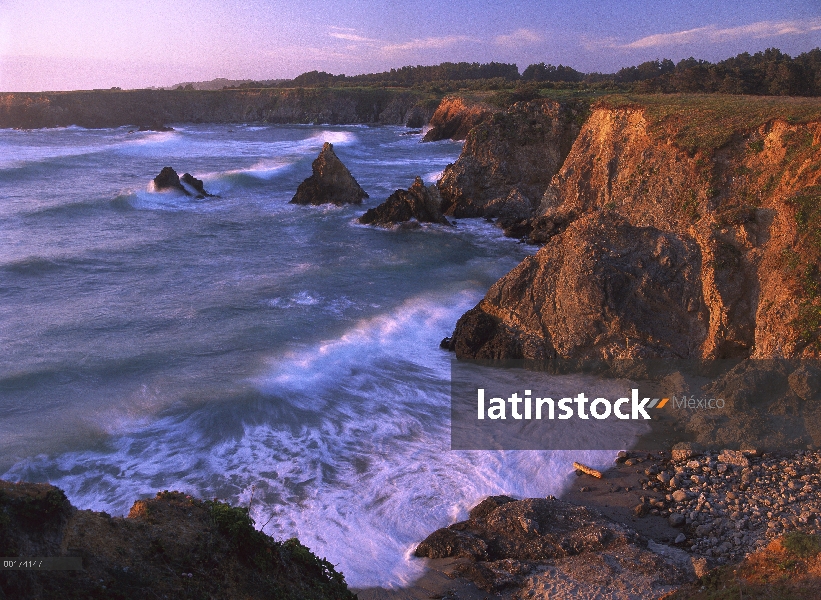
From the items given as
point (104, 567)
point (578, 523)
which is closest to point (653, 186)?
point (578, 523)

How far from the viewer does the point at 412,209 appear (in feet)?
88.2

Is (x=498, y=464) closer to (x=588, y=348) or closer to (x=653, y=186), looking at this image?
(x=588, y=348)

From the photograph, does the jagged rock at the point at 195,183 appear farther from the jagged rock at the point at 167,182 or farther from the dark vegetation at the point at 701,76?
the dark vegetation at the point at 701,76

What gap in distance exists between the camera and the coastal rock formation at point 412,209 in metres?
26.8

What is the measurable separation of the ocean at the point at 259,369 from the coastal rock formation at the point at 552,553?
61 cm

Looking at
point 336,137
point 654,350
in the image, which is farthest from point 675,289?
point 336,137

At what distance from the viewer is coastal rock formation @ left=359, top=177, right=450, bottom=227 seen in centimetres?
2683

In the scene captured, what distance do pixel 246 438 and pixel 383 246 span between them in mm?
14175

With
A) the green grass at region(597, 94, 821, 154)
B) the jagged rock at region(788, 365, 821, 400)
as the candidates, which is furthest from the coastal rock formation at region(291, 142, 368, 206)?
the jagged rock at region(788, 365, 821, 400)

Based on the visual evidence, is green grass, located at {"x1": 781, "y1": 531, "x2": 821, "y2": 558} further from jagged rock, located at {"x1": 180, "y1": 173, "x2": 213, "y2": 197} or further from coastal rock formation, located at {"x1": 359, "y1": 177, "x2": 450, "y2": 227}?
jagged rock, located at {"x1": 180, "y1": 173, "x2": 213, "y2": 197}

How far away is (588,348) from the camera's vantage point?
1328cm

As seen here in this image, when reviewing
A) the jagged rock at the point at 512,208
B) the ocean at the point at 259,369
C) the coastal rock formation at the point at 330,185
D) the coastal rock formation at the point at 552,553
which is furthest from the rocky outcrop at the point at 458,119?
the coastal rock formation at the point at 552,553

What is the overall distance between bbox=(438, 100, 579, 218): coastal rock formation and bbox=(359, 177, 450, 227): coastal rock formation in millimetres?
1651

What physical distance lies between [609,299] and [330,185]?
20950mm
